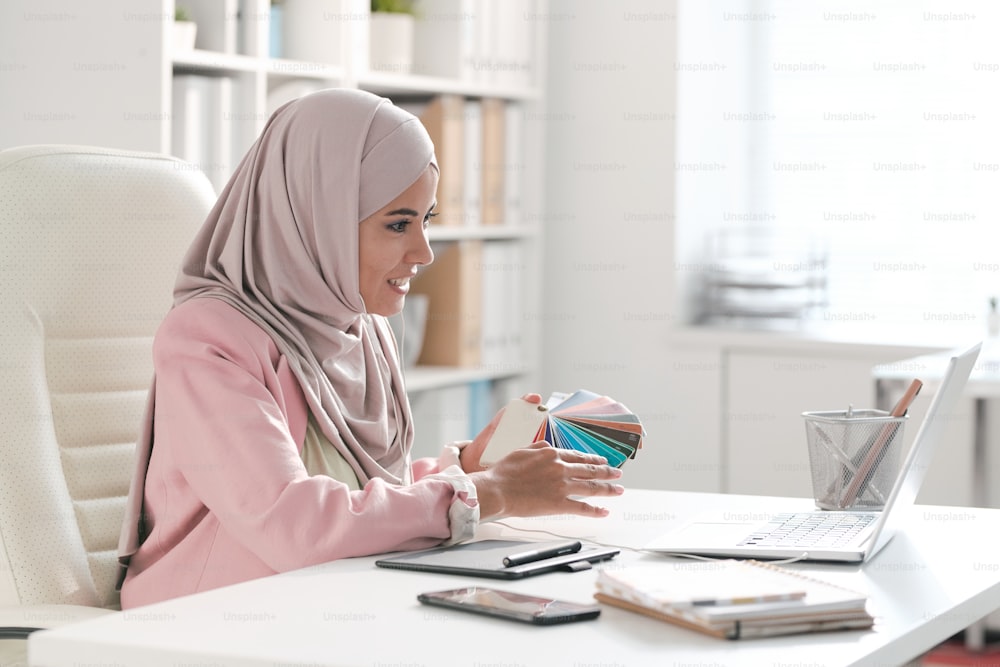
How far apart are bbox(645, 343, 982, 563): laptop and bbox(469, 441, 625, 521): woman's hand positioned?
0.40 feet

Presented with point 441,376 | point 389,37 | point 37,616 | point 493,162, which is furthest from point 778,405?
point 37,616

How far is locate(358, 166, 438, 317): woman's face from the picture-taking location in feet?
6.08

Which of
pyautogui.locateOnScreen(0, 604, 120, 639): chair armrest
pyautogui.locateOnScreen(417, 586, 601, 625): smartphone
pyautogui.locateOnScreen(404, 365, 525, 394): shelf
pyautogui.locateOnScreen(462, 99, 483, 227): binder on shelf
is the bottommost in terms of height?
pyautogui.locateOnScreen(0, 604, 120, 639): chair armrest

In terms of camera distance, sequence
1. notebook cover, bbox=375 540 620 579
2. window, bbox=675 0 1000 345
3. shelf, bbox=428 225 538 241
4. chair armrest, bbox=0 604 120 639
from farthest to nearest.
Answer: window, bbox=675 0 1000 345 < shelf, bbox=428 225 538 241 < chair armrest, bbox=0 604 120 639 < notebook cover, bbox=375 540 620 579

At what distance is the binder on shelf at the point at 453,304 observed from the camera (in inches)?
138

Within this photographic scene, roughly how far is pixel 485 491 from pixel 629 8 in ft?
7.94

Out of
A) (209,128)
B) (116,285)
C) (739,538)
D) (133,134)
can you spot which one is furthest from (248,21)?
(739,538)

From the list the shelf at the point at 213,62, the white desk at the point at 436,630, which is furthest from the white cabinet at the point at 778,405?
the white desk at the point at 436,630

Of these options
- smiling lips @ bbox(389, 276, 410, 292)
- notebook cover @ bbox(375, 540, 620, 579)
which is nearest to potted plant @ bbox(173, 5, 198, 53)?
smiling lips @ bbox(389, 276, 410, 292)

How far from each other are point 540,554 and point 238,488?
0.37 m

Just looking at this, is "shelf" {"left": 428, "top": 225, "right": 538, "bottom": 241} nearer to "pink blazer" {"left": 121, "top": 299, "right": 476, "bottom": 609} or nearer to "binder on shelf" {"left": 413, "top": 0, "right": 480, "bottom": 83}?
"binder on shelf" {"left": 413, "top": 0, "right": 480, "bottom": 83}

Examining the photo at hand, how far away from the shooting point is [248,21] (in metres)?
2.76

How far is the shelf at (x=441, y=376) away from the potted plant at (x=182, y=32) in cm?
103

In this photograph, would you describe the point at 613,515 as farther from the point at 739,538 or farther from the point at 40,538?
the point at 40,538
